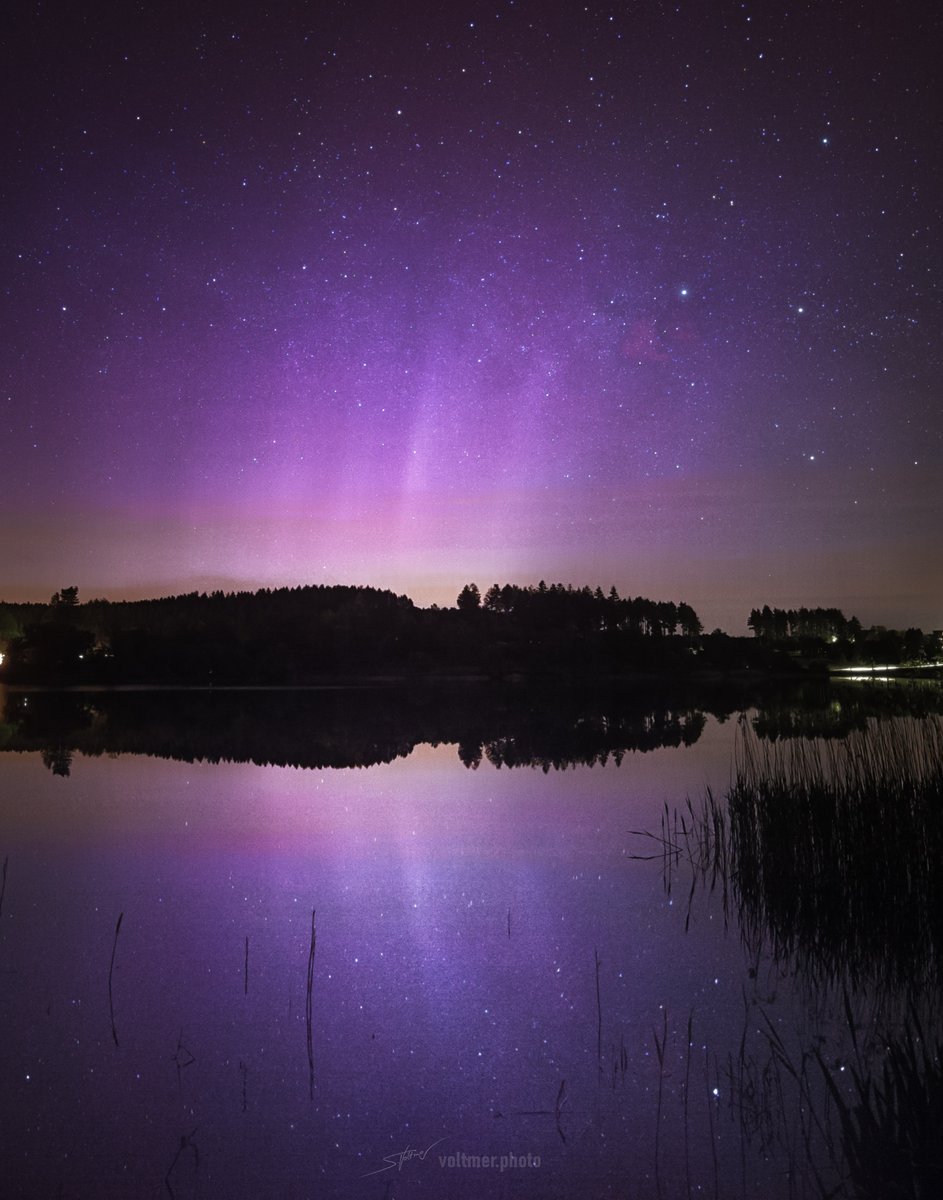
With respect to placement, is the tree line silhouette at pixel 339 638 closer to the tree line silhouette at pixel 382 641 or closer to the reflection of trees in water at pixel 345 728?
the tree line silhouette at pixel 382 641

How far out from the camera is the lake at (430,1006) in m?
4.09

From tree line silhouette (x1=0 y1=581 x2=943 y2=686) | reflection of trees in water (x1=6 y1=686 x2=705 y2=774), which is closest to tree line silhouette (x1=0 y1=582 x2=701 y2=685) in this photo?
tree line silhouette (x1=0 y1=581 x2=943 y2=686)

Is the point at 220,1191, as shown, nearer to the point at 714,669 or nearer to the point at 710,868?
the point at 710,868

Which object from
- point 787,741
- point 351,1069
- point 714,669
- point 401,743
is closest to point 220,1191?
point 351,1069

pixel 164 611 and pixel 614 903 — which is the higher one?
pixel 164 611

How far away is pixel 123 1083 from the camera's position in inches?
190

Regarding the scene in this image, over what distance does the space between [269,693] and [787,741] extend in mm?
38481
